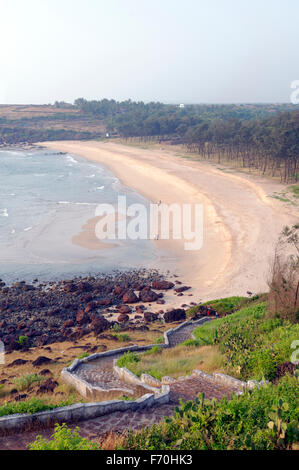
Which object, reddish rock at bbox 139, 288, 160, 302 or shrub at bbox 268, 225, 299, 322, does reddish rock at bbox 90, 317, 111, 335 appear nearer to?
reddish rock at bbox 139, 288, 160, 302

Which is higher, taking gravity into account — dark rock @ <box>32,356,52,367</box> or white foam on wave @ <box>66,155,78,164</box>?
white foam on wave @ <box>66,155,78,164</box>

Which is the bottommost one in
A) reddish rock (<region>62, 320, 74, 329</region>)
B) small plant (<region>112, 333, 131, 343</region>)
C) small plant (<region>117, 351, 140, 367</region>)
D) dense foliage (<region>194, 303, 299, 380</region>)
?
reddish rock (<region>62, 320, 74, 329</region>)

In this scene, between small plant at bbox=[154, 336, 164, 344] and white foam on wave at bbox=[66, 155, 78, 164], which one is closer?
small plant at bbox=[154, 336, 164, 344]

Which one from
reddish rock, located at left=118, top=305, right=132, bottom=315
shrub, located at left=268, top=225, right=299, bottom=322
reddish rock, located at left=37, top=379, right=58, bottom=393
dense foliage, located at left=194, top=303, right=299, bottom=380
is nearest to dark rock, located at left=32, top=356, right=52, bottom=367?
reddish rock, located at left=37, top=379, right=58, bottom=393

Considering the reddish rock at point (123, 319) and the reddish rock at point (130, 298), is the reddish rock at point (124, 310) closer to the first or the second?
the reddish rock at point (123, 319)

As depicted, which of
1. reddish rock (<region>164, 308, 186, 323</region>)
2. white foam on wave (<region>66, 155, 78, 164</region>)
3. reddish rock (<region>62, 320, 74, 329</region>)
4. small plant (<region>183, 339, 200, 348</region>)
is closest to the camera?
small plant (<region>183, 339, 200, 348</region>)

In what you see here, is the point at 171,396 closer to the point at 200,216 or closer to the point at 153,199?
the point at 200,216

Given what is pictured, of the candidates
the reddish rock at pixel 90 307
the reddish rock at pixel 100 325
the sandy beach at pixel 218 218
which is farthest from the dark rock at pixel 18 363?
the sandy beach at pixel 218 218
